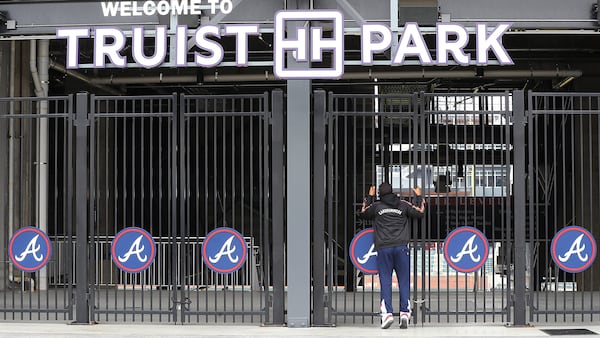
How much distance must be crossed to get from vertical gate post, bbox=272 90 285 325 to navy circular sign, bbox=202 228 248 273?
501 millimetres

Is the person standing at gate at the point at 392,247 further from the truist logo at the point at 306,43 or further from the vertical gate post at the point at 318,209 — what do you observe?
the truist logo at the point at 306,43

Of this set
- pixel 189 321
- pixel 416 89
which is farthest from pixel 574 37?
pixel 189 321

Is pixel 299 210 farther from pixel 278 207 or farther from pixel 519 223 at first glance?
pixel 519 223

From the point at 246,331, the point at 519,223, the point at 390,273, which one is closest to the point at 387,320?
the point at 390,273

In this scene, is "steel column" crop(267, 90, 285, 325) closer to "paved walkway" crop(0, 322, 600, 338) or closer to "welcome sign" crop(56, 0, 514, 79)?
"paved walkway" crop(0, 322, 600, 338)

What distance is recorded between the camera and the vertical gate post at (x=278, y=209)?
10117mm

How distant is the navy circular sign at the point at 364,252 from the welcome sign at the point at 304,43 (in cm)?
208

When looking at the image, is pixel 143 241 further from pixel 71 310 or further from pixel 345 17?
pixel 345 17

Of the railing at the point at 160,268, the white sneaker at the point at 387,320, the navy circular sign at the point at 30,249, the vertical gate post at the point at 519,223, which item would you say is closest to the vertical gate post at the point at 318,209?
the white sneaker at the point at 387,320

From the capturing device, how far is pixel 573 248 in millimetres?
10297

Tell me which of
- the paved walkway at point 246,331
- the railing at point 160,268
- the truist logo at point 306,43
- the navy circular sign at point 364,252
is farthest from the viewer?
the railing at point 160,268

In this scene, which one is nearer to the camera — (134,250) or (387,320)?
(387,320)

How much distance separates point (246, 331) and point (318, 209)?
69.0 inches

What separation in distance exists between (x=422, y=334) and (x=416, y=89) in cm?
1000
